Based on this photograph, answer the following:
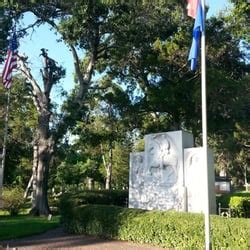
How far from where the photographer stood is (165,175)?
21.6 m

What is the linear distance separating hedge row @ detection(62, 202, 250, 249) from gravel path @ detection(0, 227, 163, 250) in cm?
38

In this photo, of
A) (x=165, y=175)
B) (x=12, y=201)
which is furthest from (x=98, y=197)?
(x=165, y=175)

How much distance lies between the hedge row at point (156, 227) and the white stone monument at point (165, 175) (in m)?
4.11

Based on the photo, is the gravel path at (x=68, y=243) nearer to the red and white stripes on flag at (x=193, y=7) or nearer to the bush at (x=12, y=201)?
the red and white stripes on flag at (x=193, y=7)

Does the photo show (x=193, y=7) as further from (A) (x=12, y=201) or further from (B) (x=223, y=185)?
(B) (x=223, y=185)

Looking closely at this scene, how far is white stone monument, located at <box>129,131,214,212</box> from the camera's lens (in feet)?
67.6

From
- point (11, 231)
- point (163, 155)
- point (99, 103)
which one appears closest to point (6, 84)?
point (11, 231)

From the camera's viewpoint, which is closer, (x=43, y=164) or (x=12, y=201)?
(x=43, y=164)

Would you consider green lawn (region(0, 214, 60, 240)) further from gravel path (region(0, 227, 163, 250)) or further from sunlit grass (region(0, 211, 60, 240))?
gravel path (region(0, 227, 163, 250))

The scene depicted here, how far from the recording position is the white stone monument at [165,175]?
20594 mm

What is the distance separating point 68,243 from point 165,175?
6732 millimetres

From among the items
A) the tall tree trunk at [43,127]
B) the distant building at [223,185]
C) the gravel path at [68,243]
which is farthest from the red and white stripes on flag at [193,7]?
the distant building at [223,185]

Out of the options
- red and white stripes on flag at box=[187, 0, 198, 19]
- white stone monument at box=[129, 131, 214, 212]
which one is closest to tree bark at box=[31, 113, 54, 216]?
white stone monument at box=[129, 131, 214, 212]

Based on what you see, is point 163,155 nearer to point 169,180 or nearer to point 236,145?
point 169,180
